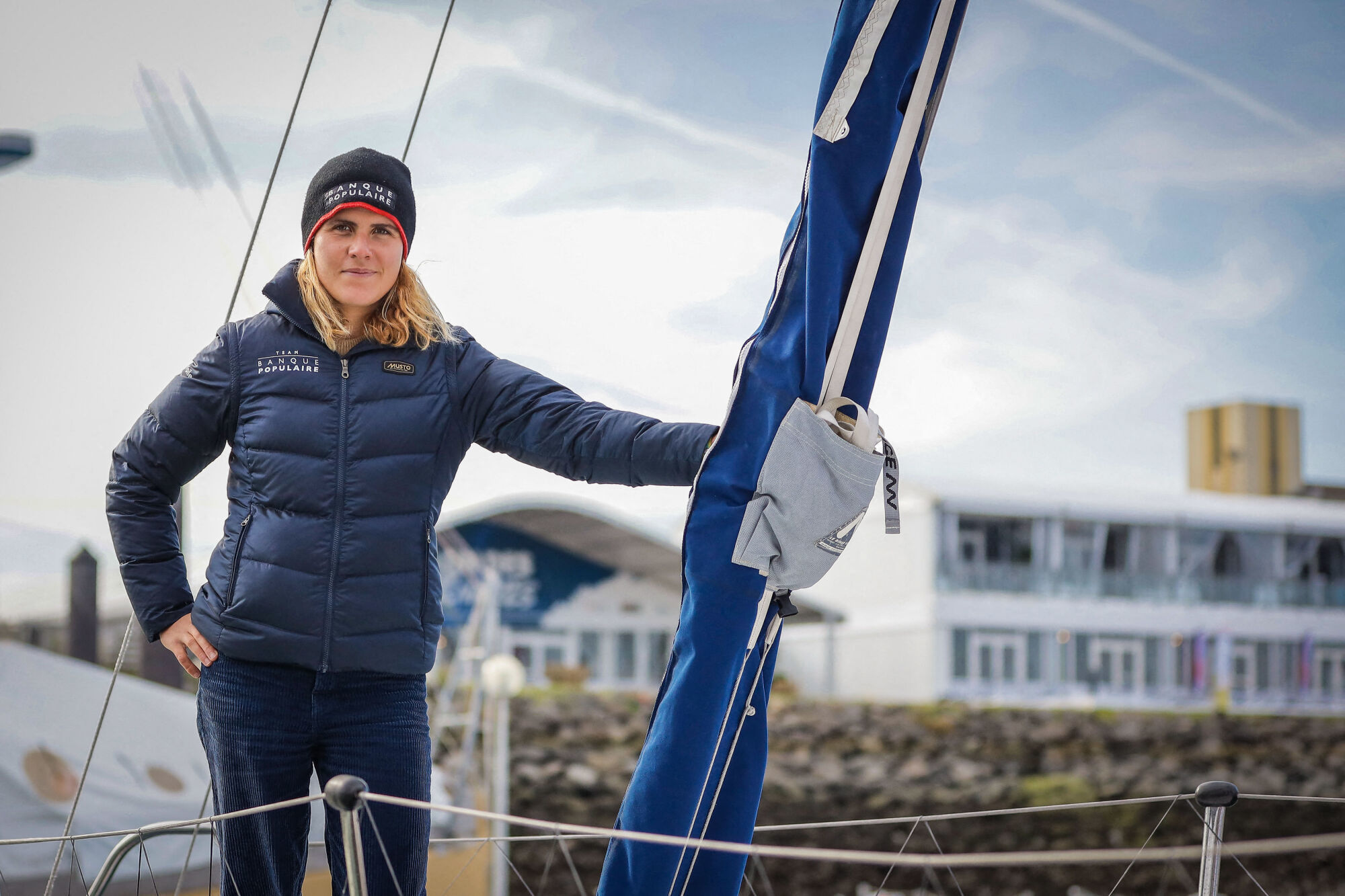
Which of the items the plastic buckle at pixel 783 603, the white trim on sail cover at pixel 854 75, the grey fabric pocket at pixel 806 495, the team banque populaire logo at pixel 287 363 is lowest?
the plastic buckle at pixel 783 603

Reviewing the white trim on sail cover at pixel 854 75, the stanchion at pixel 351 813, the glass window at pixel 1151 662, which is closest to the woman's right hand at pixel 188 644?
the stanchion at pixel 351 813

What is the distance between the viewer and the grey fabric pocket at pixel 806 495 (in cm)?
117

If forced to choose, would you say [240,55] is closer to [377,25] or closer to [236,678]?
[377,25]

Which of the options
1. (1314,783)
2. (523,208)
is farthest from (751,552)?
(1314,783)

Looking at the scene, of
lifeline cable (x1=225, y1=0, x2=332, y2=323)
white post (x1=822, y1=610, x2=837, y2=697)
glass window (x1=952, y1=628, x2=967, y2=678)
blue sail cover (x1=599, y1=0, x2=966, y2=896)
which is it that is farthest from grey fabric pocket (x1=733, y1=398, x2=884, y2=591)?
glass window (x1=952, y1=628, x2=967, y2=678)

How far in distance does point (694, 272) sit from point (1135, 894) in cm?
812

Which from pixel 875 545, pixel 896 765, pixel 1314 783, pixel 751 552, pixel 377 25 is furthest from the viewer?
pixel 875 545

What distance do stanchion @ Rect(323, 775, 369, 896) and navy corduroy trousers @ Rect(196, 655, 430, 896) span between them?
0.18 metres

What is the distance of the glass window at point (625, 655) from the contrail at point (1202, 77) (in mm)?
14166

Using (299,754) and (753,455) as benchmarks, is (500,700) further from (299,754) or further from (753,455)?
(753,455)

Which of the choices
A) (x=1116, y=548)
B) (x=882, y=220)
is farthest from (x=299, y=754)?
(x=1116, y=548)

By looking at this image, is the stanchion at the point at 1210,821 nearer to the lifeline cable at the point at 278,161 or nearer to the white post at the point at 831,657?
the lifeline cable at the point at 278,161

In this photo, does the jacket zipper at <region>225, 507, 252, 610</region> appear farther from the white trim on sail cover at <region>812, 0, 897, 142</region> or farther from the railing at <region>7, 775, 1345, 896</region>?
the white trim on sail cover at <region>812, 0, 897, 142</region>

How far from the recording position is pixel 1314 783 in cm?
1357
